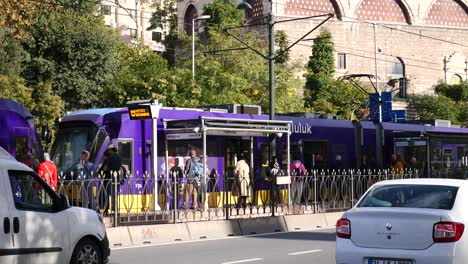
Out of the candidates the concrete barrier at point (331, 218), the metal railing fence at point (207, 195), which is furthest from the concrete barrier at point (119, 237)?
the concrete barrier at point (331, 218)

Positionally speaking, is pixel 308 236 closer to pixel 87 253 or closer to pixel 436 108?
pixel 87 253

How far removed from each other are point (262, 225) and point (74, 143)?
6.50m

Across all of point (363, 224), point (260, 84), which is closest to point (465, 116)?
point (260, 84)

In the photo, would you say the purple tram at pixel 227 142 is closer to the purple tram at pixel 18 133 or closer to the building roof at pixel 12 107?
the purple tram at pixel 18 133

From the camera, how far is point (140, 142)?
84.7 feet

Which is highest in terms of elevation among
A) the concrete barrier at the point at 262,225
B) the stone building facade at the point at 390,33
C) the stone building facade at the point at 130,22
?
the stone building facade at the point at 130,22

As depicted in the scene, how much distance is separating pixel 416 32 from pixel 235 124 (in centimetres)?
5541

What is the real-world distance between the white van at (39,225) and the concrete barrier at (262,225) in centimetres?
950

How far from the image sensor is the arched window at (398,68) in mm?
78312

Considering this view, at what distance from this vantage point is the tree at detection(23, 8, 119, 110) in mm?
48969

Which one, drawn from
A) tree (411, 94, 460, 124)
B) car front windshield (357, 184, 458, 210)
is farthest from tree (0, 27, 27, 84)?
tree (411, 94, 460, 124)

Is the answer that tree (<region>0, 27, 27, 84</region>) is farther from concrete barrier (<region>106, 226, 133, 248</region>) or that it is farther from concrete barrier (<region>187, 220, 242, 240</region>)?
concrete barrier (<region>106, 226, 133, 248</region>)

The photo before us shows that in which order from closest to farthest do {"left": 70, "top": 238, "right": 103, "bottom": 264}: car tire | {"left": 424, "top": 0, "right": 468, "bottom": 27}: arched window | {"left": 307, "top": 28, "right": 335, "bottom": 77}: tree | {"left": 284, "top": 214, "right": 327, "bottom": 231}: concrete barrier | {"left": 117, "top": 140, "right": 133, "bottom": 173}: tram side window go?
{"left": 70, "top": 238, "right": 103, "bottom": 264}: car tire < {"left": 284, "top": 214, "right": 327, "bottom": 231}: concrete barrier < {"left": 117, "top": 140, "right": 133, "bottom": 173}: tram side window < {"left": 307, "top": 28, "right": 335, "bottom": 77}: tree < {"left": 424, "top": 0, "right": 468, "bottom": 27}: arched window

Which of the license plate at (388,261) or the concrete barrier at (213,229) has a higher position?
the license plate at (388,261)
